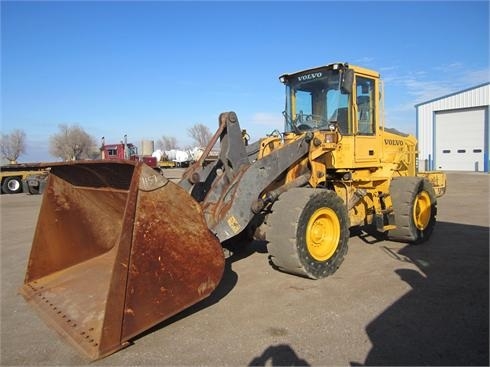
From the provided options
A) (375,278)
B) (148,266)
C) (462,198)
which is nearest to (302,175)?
Result: (375,278)

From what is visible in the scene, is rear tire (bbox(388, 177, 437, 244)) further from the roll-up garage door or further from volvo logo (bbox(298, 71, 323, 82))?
the roll-up garage door

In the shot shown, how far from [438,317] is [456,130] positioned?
103 ft

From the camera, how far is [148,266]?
368 cm

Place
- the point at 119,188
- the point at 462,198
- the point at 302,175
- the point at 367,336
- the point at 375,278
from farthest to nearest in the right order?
the point at 462,198 → the point at 302,175 → the point at 375,278 → the point at 119,188 → the point at 367,336

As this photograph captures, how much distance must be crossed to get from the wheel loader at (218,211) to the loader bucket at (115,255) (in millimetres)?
12

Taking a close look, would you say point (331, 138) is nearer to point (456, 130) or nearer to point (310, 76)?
point (310, 76)

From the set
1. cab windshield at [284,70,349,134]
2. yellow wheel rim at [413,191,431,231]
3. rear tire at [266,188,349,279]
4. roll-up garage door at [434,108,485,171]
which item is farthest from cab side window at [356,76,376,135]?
roll-up garage door at [434,108,485,171]

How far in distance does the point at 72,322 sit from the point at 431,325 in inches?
134

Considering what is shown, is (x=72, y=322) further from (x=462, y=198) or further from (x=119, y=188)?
(x=462, y=198)

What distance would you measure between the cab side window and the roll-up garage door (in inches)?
1074

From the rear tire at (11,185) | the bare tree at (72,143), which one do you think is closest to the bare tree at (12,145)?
the bare tree at (72,143)

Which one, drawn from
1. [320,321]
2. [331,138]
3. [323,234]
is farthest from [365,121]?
[320,321]

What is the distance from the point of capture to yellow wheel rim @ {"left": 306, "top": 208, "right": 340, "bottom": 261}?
18.1 ft

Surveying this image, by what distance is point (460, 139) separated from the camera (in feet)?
104
